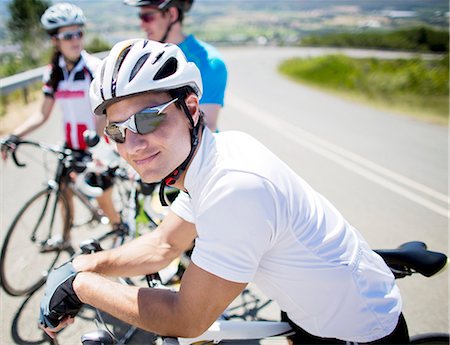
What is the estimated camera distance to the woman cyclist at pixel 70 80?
350 cm

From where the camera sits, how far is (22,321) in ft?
9.50

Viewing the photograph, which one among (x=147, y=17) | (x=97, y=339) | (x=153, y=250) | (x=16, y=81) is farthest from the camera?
(x=16, y=81)

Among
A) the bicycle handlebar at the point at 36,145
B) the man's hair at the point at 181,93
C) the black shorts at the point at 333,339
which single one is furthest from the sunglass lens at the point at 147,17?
the black shorts at the point at 333,339

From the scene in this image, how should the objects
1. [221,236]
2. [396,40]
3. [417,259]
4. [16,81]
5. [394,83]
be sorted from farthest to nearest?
[396,40] < [394,83] < [16,81] < [417,259] < [221,236]

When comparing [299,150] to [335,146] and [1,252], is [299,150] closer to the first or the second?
[335,146]

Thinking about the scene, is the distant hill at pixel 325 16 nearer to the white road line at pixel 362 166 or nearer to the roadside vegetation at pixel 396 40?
the white road line at pixel 362 166

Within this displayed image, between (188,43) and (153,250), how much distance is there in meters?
1.92

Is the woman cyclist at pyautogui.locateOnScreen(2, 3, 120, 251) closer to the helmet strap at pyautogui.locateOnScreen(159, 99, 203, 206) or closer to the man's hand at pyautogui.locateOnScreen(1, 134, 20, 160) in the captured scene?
the man's hand at pyautogui.locateOnScreen(1, 134, 20, 160)

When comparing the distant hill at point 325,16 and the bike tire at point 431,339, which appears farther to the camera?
the distant hill at point 325,16

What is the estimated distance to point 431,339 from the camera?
195 centimetres

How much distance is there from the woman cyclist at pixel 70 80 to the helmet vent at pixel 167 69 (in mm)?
2077

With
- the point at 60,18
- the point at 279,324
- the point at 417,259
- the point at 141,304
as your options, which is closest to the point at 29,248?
the point at 60,18

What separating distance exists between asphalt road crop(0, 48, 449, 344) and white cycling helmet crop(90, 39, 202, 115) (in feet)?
4.08

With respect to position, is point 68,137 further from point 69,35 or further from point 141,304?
point 141,304
